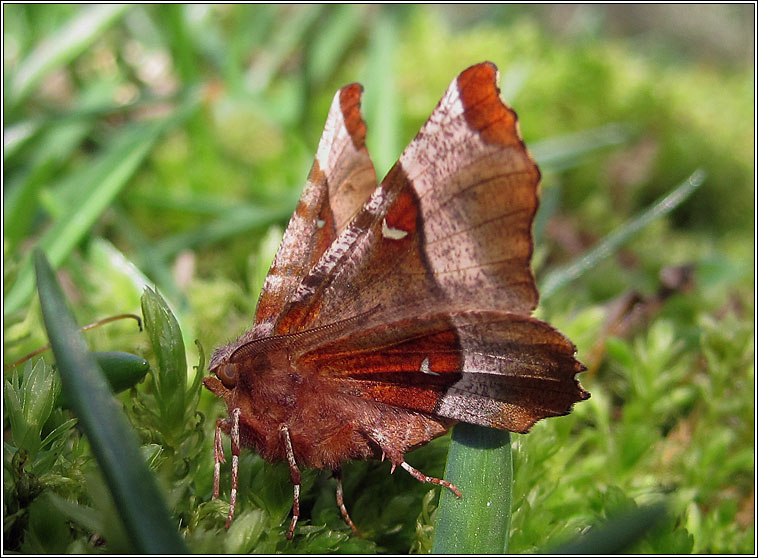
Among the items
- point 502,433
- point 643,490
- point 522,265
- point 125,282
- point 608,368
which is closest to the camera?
point 522,265

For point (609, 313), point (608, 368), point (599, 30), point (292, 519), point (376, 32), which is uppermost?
point (599, 30)

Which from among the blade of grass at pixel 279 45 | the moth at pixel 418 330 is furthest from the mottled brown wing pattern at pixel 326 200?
the blade of grass at pixel 279 45

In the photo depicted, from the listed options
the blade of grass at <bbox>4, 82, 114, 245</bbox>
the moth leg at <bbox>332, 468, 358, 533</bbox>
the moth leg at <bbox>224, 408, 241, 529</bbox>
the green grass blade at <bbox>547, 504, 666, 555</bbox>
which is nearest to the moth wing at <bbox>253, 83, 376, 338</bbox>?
the moth leg at <bbox>224, 408, 241, 529</bbox>

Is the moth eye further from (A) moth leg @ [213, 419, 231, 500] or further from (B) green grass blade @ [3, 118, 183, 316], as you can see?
(B) green grass blade @ [3, 118, 183, 316]

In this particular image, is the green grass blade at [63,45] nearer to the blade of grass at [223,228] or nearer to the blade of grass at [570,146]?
the blade of grass at [223,228]

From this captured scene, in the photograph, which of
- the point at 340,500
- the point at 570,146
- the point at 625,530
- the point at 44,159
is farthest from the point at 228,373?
the point at 570,146

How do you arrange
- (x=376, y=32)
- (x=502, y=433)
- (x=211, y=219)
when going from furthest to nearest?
(x=376, y=32), (x=211, y=219), (x=502, y=433)

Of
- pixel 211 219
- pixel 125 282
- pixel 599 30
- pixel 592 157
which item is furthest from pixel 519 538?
pixel 599 30

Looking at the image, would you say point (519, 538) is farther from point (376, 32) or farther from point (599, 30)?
point (599, 30)

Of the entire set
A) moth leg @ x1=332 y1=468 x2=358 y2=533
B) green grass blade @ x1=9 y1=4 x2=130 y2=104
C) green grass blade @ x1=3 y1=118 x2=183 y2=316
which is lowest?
moth leg @ x1=332 y1=468 x2=358 y2=533
